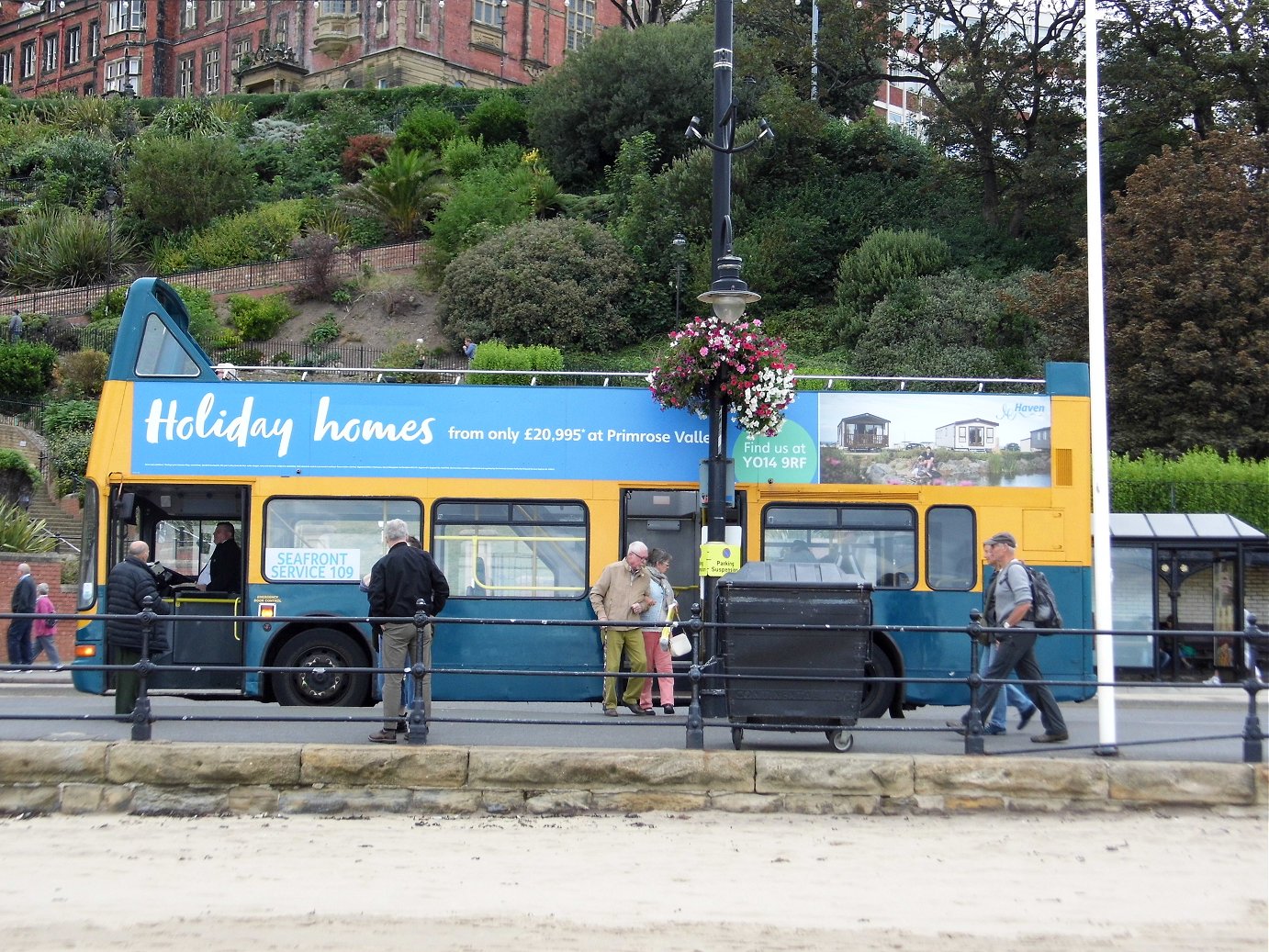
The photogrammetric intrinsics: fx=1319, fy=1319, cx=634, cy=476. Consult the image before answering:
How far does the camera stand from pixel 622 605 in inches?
478

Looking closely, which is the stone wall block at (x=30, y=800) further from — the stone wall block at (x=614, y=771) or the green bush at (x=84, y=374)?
the green bush at (x=84, y=374)

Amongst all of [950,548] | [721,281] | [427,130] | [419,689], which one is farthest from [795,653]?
[427,130]

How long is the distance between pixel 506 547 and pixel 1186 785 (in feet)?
22.4

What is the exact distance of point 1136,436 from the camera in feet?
85.7

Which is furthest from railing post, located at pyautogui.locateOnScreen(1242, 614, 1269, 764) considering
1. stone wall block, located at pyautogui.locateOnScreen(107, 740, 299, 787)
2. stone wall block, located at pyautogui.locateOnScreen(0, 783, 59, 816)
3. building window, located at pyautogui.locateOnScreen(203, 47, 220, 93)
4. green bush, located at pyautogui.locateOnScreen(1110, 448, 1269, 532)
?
building window, located at pyautogui.locateOnScreen(203, 47, 220, 93)

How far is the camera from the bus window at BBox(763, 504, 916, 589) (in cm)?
1341

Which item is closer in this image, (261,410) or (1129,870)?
(1129,870)

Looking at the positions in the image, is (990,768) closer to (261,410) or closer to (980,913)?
(980,913)

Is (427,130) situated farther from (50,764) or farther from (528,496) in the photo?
(50,764)

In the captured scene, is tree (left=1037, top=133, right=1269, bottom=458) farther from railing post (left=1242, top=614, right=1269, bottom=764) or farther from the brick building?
the brick building

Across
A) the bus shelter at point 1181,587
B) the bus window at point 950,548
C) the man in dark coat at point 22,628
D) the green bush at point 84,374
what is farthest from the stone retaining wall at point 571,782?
the green bush at point 84,374

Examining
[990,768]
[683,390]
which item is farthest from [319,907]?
[683,390]

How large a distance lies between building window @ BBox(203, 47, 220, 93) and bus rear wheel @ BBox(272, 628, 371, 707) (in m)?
66.5

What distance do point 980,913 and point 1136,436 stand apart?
20.6 metres
